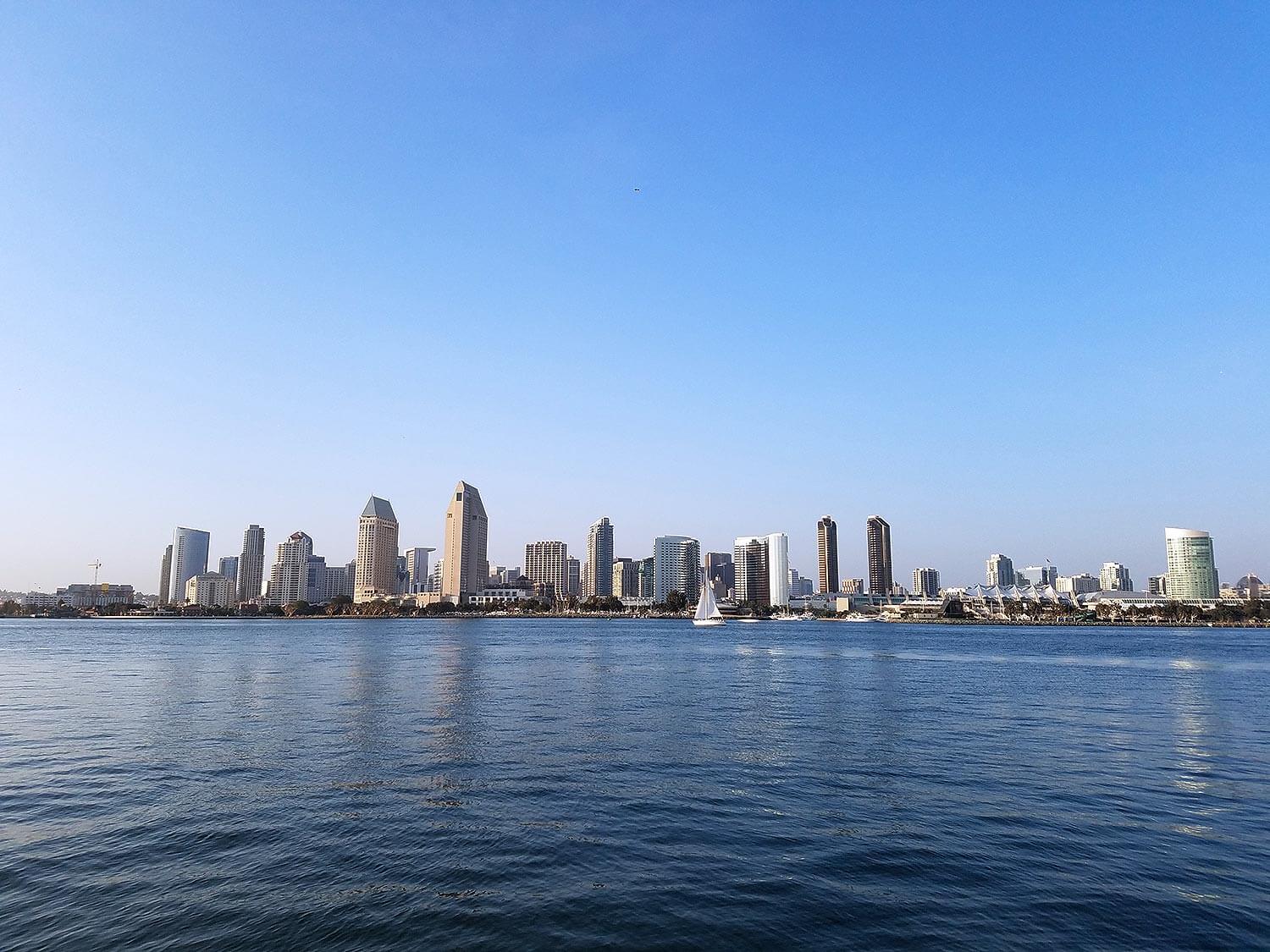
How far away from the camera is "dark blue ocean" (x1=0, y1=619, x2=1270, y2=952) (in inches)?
670

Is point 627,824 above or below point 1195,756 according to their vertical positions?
above

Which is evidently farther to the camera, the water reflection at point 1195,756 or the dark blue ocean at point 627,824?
the water reflection at point 1195,756

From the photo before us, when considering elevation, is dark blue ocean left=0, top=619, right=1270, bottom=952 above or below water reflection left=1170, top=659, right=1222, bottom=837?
above

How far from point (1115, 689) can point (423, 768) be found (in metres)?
61.0

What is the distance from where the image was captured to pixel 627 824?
24203 millimetres

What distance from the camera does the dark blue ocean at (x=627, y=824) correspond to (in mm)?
17016

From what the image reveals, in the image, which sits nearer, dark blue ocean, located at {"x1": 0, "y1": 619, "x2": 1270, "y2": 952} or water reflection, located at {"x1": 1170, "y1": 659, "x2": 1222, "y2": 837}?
dark blue ocean, located at {"x1": 0, "y1": 619, "x2": 1270, "y2": 952}

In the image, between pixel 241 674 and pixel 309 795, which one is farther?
pixel 241 674

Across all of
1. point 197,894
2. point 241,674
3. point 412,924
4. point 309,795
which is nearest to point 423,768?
point 309,795

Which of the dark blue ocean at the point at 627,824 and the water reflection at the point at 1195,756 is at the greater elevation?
the dark blue ocean at the point at 627,824

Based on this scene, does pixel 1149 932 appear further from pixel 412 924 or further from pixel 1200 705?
pixel 1200 705

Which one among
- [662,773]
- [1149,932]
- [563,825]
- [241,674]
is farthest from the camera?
[241,674]

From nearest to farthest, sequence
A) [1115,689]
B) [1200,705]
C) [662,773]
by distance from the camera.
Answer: [662,773], [1200,705], [1115,689]

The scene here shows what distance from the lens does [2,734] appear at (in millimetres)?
40938
